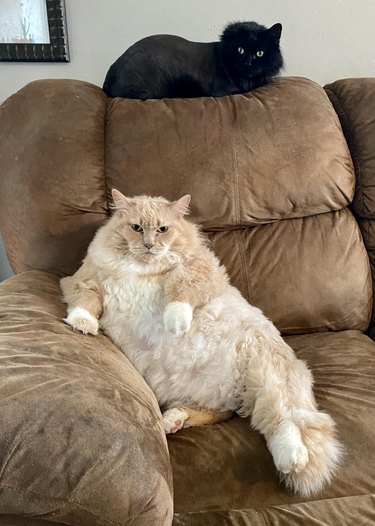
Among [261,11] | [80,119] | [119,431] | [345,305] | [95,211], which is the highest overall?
[261,11]

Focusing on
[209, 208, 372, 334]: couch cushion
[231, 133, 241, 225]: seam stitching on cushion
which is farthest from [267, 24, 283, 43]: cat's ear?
[209, 208, 372, 334]: couch cushion

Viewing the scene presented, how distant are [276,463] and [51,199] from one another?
1.18m

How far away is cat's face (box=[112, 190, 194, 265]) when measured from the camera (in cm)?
150

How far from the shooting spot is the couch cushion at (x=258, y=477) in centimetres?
103

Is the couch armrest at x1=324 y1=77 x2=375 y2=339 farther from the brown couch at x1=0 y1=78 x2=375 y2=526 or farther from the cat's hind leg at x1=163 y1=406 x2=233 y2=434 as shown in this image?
the cat's hind leg at x1=163 y1=406 x2=233 y2=434

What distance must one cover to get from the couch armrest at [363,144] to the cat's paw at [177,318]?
928 millimetres

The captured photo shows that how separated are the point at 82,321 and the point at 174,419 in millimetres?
378

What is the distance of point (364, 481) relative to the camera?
111cm

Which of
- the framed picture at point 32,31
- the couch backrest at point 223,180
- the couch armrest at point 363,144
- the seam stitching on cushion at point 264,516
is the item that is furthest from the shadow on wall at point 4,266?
the seam stitching on cushion at point 264,516

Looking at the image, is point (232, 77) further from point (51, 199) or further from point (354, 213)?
point (51, 199)

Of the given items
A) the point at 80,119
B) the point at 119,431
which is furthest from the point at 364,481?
the point at 80,119

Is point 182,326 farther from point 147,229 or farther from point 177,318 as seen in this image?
point 147,229

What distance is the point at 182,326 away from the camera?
4.39ft

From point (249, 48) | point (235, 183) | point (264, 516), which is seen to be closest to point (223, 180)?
point (235, 183)
